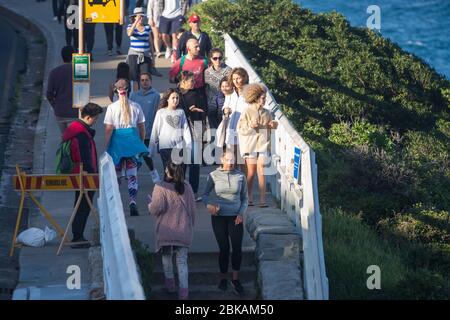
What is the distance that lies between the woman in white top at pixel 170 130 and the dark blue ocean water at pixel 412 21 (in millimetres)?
47778

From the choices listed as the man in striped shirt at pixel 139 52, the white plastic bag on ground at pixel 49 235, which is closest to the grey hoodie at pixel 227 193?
the white plastic bag on ground at pixel 49 235

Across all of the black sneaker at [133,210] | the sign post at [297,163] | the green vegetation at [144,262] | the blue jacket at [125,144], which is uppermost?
the blue jacket at [125,144]

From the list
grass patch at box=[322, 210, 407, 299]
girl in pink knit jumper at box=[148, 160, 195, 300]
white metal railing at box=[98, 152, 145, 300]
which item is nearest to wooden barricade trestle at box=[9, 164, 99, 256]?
white metal railing at box=[98, 152, 145, 300]

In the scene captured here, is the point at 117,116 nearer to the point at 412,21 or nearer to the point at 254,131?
the point at 254,131

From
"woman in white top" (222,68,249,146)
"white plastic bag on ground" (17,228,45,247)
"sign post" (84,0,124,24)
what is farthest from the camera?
"sign post" (84,0,124,24)

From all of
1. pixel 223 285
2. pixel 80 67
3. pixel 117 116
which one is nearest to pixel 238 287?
pixel 223 285

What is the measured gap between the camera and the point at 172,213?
A: 1397cm

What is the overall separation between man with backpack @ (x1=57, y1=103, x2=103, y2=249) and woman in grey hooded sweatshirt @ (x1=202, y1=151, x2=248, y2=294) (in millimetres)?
2014

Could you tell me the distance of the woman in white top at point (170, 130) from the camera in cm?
1673

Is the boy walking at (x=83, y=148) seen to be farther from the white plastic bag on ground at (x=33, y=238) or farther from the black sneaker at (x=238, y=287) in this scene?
the black sneaker at (x=238, y=287)

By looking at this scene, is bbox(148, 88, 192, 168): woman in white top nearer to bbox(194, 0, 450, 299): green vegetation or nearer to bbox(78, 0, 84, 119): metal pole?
bbox(78, 0, 84, 119): metal pole

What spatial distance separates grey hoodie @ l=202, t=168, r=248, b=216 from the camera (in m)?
14.4
